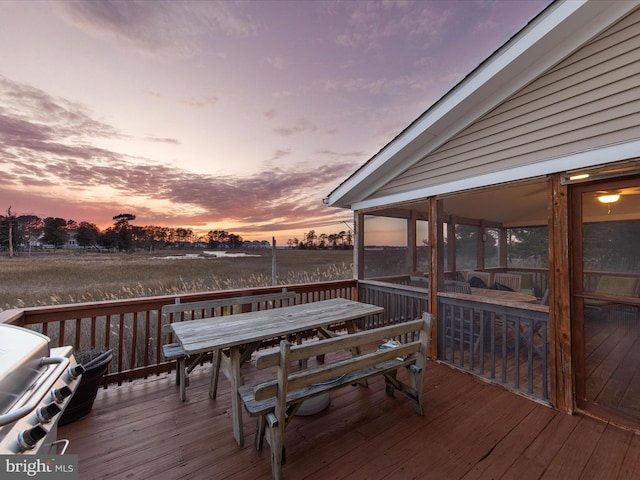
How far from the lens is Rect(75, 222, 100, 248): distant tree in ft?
19.1

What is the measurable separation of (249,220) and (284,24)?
5688mm

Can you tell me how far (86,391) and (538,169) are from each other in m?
4.59

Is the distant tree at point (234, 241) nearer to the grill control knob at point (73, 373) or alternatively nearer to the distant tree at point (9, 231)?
the distant tree at point (9, 231)

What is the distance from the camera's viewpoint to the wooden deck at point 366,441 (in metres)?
1.74

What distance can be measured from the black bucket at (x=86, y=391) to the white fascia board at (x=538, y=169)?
389 cm

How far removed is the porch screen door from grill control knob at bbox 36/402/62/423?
358cm

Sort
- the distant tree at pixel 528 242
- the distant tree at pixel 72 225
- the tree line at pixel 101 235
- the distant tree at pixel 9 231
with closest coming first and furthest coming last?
1. the distant tree at pixel 528 242
2. the distant tree at pixel 9 231
3. the tree line at pixel 101 235
4. the distant tree at pixel 72 225

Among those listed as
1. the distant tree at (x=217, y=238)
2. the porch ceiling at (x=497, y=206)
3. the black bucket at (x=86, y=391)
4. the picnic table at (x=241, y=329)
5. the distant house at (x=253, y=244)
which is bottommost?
the black bucket at (x=86, y=391)

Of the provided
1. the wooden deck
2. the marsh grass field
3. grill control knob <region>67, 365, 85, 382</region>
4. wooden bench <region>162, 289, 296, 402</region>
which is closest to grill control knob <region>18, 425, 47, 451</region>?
grill control knob <region>67, 365, 85, 382</region>

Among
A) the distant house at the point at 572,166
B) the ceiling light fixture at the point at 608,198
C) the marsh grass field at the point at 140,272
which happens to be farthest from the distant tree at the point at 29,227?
the ceiling light fixture at the point at 608,198

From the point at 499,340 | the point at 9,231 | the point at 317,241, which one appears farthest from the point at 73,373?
the point at 317,241

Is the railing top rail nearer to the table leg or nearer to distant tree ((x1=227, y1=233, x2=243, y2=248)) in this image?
the table leg

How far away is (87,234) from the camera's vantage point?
19.6ft

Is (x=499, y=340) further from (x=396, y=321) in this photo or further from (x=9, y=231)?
(x=9, y=231)
